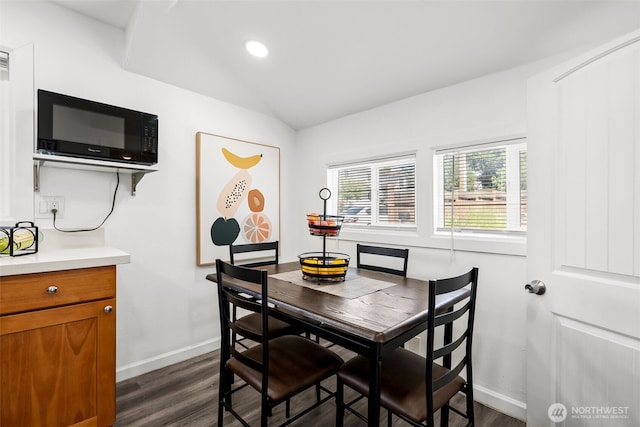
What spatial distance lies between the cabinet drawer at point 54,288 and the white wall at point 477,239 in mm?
1892

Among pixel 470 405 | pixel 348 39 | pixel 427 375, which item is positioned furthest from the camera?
pixel 348 39

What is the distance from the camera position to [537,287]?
141 centimetres

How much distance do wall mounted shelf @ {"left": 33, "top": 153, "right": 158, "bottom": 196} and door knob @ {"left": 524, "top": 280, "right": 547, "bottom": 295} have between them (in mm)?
2308

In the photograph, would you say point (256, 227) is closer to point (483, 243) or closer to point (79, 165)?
point (79, 165)

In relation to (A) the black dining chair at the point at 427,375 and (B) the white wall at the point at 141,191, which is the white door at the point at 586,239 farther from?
(B) the white wall at the point at 141,191

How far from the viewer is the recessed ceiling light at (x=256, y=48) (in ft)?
7.11

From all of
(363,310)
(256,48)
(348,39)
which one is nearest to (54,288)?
(363,310)

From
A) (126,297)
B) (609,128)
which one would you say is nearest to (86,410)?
(126,297)

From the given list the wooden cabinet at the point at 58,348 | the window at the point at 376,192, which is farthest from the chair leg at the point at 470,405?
the wooden cabinet at the point at 58,348

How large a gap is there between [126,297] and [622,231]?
110 inches

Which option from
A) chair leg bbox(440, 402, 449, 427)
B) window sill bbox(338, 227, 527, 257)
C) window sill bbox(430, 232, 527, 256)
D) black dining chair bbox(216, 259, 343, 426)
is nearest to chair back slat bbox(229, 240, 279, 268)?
black dining chair bbox(216, 259, 343, 426)

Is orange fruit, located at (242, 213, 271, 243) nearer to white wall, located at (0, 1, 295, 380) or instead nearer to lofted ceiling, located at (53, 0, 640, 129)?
white wall, located at (0, 1, 295, 380)

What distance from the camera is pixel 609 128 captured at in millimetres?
1181

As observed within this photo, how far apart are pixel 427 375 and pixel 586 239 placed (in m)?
0.86
